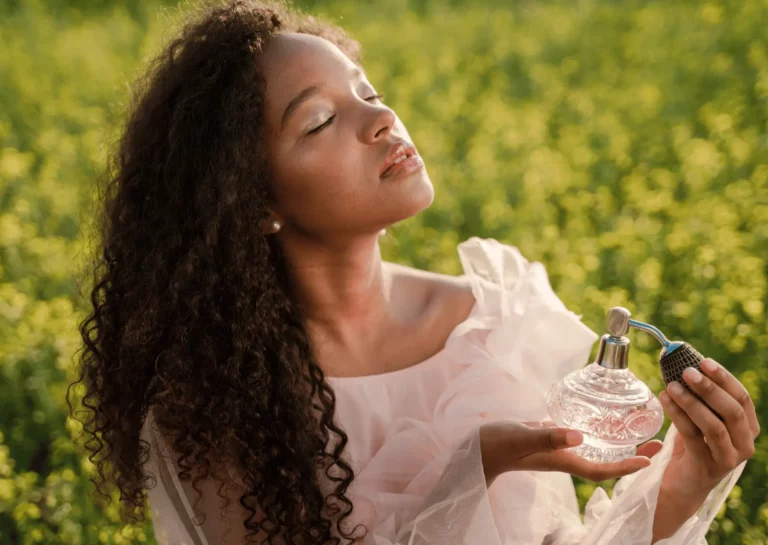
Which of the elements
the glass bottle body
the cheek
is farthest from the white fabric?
the cheek

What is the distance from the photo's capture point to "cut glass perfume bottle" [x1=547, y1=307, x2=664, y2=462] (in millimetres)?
1771

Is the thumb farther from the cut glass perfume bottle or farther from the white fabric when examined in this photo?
the white fabric

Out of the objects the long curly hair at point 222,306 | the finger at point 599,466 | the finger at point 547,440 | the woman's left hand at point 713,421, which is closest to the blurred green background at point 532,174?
the long curly hair at point 222,306

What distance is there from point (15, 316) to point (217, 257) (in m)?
2.21

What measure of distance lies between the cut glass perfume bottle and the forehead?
92 cm

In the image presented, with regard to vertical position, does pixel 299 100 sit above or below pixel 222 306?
above

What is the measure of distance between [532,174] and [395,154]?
3.04m

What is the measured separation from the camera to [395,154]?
2146 mm

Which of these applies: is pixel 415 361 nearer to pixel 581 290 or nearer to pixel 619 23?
pixel 581 290

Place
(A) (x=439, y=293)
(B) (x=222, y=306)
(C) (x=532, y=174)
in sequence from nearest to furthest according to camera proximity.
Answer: (B) (x=222, y=306)
(A) (x=439, y=293)
(C) (x=532, y=174)

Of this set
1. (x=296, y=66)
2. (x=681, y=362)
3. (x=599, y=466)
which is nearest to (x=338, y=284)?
(x=296, y=66)

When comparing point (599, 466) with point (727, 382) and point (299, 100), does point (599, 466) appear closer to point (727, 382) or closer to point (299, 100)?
point (727, 382)

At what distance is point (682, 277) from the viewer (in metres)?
3.94

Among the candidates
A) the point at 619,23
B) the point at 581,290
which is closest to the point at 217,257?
the point at 581,290
